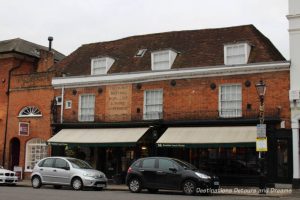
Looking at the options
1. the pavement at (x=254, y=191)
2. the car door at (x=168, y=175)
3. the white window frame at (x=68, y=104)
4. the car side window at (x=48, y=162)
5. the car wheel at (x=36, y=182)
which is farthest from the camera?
the white window frame at (x=68, y=104)

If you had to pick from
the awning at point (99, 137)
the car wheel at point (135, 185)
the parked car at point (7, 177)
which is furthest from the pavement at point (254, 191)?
the parked car at point (7, 177)

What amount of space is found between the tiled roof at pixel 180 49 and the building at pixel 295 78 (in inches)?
59.1

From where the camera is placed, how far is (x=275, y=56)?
25.8 m

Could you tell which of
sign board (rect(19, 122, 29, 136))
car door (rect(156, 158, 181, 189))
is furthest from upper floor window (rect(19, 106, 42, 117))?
car door (rect(156, 158, 181, 189))

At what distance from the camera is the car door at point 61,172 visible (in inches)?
904

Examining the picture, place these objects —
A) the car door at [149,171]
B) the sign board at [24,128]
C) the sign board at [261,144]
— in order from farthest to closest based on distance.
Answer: the sign board at [24,128], the car door at [149,171], the sign board at [261,144]

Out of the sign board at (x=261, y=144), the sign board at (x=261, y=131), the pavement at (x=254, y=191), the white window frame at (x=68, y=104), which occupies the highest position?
the white window frame at (x=68, y=104)

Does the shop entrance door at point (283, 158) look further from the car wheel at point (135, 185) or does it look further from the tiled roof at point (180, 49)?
the car wheel at point (135, 185)

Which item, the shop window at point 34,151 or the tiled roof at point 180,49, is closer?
the tiled roof at point 180,49

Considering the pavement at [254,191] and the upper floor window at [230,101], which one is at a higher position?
the upper floor window at [230,101]

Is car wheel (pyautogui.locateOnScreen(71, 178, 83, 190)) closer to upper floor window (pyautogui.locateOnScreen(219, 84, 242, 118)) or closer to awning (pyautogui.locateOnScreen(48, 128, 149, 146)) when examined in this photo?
awning (pyautogui.locateOnScreen(48, 128, 149, 146))

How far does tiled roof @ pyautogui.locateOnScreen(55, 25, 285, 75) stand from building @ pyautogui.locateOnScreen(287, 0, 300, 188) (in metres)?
1.50

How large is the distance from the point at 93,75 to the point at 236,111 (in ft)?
31.8

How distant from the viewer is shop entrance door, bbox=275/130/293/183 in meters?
23.4
